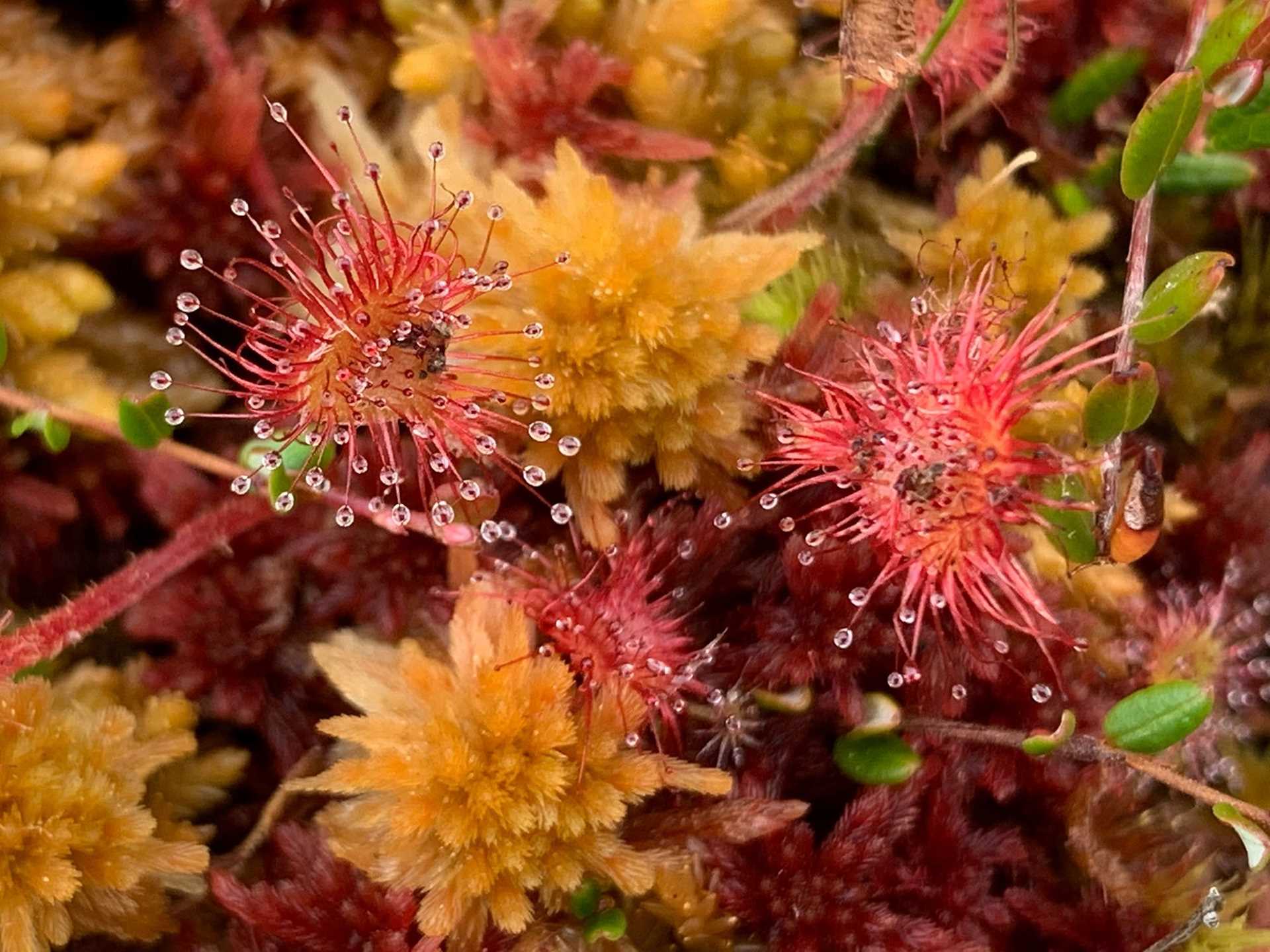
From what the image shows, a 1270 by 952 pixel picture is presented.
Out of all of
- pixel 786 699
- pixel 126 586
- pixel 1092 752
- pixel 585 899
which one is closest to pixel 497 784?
pixel 585 899

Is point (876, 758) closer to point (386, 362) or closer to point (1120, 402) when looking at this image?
point (1120, 402)

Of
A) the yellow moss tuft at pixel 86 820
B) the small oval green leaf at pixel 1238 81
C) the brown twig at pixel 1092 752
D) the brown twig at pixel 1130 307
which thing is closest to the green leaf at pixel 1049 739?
the brown twig at pixel 1092 752

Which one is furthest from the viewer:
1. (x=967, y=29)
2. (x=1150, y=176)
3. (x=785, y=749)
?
(x=967, y=29)

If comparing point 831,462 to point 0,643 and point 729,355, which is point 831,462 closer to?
point 729,355

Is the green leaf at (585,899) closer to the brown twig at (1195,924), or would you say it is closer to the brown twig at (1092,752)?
the brown twig at (1092,752)

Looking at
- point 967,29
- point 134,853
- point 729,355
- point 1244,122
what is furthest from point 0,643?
point 1244,122

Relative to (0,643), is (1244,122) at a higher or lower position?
higher
